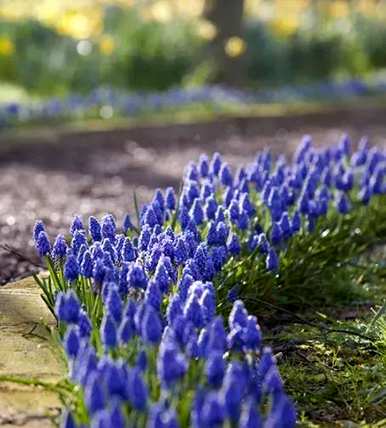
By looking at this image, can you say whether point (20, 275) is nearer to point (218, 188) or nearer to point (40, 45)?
point (218, 188)

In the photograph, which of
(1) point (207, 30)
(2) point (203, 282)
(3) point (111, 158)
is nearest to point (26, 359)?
(2) point (203, 282)

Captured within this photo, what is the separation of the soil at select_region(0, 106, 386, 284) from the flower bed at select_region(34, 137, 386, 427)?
1.22m

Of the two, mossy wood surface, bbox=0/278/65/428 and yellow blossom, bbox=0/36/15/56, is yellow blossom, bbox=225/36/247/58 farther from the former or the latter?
mossy wood surface, bbox=0/278/65/428

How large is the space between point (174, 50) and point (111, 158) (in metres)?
4.40

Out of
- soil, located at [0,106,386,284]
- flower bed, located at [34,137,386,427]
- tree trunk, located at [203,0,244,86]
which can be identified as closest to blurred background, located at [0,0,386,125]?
tree trunk, located at [203,0,244,86]

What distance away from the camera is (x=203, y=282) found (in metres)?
3.36

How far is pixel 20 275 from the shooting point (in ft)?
15.3

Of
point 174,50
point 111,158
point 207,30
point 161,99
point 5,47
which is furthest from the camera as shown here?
point 174,50

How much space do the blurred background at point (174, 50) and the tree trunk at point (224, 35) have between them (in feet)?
0.04

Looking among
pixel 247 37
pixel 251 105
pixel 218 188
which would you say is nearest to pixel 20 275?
pixel 218 188

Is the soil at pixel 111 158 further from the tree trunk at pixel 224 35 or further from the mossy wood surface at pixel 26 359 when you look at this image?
the tree trunk at pixel 224 35

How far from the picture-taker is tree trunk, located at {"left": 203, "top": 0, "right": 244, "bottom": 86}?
1245cm

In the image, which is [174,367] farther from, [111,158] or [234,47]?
[234,47]

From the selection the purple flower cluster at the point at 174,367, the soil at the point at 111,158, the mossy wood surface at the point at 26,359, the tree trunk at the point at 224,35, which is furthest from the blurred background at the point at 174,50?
the purple flower cluster at the point at 174,367
